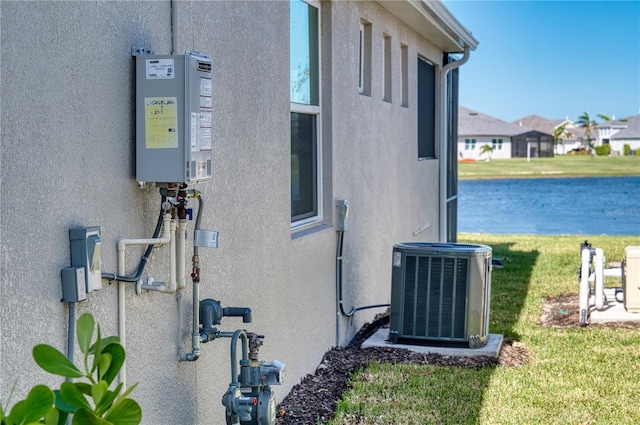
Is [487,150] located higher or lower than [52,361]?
higher

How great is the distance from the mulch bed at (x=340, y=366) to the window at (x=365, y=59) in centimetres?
213

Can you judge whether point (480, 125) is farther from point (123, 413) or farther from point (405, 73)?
point (123, 413)

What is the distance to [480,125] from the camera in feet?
258

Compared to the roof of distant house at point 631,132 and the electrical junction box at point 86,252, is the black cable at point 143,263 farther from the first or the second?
the roof of distant house at point 631,132

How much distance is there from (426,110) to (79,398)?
9.83 meters

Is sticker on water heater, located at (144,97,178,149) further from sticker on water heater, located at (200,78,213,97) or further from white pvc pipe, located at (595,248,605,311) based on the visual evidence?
white pvc pipe, located at (595,248,605,311)

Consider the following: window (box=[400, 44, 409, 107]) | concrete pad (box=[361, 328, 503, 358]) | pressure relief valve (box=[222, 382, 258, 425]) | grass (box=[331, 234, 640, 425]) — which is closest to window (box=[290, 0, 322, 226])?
concrete pad (box=[361, 328, 503, 358])

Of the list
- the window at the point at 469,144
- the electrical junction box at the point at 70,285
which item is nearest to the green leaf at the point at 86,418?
the electrical junction box at the point at 70,285

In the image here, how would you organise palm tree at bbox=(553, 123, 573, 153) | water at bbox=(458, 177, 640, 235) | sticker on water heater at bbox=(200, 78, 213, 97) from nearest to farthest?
sticker on water heater at bbox=(200, 78, 213, 97), water at bbox=(458, 177, 640, 235), palm tree at bbox=(553, 123, 573, 153)

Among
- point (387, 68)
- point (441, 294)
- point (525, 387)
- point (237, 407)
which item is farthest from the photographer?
point (387, 68)

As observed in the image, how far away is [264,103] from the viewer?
5.35 metres

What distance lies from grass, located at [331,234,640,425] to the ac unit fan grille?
1.95 feet

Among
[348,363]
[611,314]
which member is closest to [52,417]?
[348,363]

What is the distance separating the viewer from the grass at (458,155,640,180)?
64.6m
